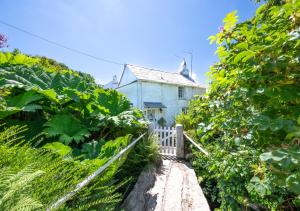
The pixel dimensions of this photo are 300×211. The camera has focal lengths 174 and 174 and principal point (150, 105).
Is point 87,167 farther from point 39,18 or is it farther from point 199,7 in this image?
point 39,18

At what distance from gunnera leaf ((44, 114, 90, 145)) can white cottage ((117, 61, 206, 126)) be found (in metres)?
12.6

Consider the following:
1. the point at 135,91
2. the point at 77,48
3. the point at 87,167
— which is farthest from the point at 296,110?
the point at 77,48

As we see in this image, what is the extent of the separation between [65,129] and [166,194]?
1.88 m

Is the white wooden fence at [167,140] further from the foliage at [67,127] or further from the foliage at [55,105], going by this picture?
the foliage at [55,105]

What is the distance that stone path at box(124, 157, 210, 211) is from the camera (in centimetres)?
233

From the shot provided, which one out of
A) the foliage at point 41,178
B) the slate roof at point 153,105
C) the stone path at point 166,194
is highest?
the slate roof at point 153,105

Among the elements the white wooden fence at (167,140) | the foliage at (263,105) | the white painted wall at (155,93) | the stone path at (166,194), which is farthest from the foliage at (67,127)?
the white painted wall at (155,93)

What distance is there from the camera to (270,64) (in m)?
0.86

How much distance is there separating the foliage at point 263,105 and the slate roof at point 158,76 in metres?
14.5

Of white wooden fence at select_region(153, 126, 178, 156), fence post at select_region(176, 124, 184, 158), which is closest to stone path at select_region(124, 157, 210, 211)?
fence post at select_region(176, 124, 184, 158)

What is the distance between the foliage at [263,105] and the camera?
76 cm

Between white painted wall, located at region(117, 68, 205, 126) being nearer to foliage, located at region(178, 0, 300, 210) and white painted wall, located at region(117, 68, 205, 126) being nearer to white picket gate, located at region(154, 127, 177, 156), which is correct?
white picket gate, located at region(154, 127, 177, 156)

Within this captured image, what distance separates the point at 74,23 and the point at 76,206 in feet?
29.6

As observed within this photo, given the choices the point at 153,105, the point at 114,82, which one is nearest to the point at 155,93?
the point at 153,105
